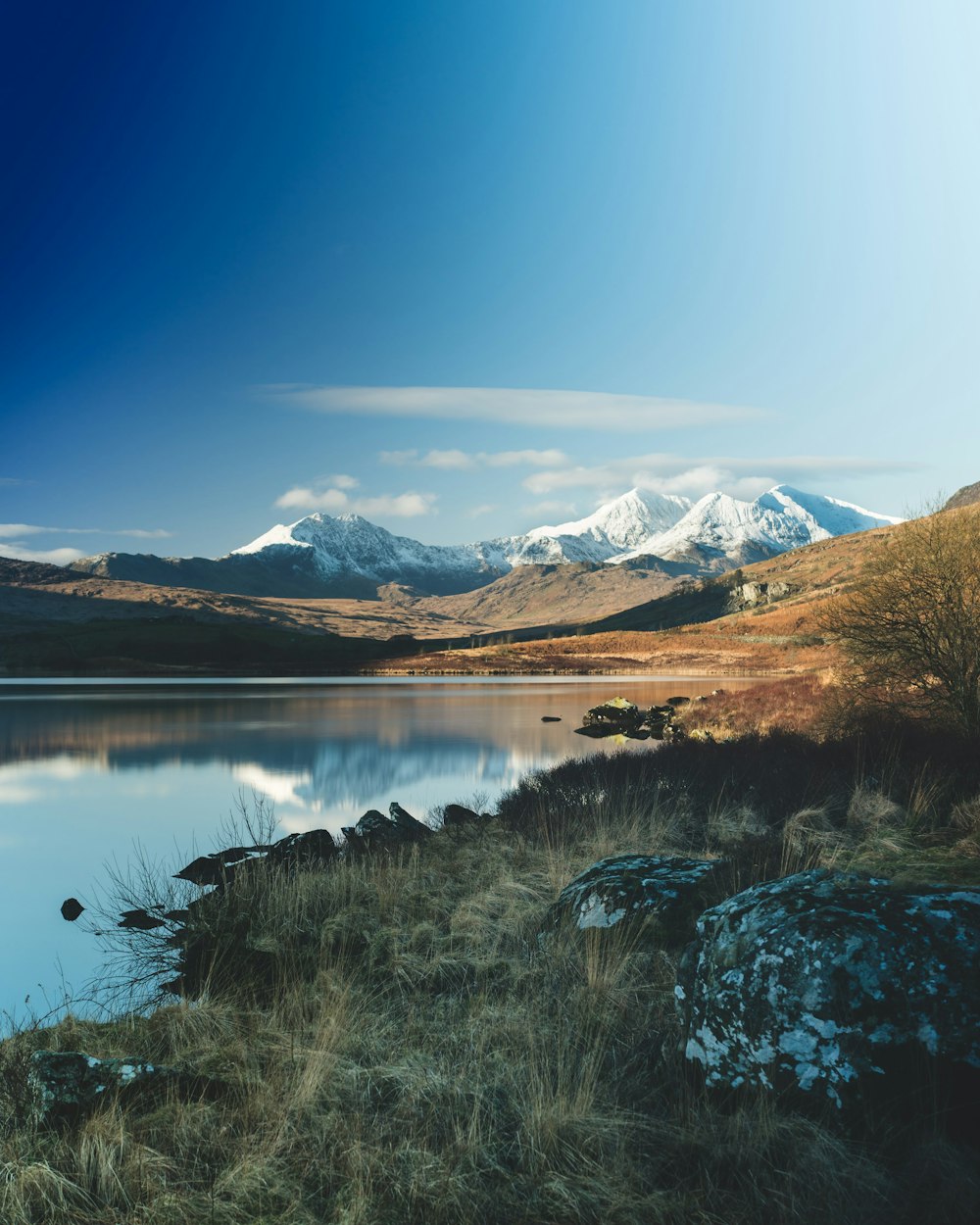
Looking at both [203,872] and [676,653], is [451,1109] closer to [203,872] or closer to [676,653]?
[203,872]

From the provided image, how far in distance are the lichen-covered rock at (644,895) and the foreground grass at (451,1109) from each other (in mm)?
305

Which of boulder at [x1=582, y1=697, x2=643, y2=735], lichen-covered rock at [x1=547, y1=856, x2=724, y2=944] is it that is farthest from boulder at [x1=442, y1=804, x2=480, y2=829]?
boulder at [x1=582, y1=697, x2=643, y2=735]

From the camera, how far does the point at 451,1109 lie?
204 inches

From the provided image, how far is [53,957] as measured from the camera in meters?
10.6

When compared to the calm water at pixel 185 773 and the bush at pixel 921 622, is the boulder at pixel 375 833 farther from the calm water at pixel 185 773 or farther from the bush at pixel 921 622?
the bush at pixel 921 622

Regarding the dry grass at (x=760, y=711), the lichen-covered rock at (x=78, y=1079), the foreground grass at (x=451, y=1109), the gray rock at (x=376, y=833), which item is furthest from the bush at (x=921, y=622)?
the lichen-covered rock at (x=78, y=1079)

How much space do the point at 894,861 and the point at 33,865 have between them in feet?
54.0

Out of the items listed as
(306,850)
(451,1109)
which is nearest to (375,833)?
(306,850)

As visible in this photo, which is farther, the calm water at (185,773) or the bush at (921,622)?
the bush at (921,622)

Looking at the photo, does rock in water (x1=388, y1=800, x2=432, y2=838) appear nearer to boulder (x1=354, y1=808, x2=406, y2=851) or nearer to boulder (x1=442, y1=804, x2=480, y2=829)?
boulder (x1=354, y1=808, x2=406, y2=851)

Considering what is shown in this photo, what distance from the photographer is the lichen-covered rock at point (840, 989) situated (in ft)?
14.2

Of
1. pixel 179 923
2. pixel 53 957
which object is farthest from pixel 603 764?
pixel 53 957

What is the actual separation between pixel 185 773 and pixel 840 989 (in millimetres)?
26912

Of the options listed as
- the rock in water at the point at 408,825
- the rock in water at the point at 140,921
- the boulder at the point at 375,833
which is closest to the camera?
the rock in water at the point at 140,921
